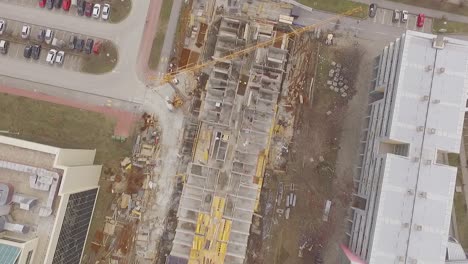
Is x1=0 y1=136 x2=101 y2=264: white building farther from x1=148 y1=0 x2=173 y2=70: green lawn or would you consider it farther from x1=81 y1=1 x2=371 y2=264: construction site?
x1=148 y1=0 x2=173 y2=70: green lawn

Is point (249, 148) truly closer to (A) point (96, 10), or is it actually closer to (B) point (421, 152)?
(B) point (421, 152)

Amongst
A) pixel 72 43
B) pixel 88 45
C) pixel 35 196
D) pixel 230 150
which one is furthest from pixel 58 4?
pixel 230 150

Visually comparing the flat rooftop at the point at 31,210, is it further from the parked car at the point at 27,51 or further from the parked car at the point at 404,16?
the parked car at the point at 404,16

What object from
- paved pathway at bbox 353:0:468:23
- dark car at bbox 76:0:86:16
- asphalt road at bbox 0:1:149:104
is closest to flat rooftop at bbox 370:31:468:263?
paved pathway at bbox 353:0:468:23

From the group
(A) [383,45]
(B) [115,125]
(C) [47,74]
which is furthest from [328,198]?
(C) [47,74]

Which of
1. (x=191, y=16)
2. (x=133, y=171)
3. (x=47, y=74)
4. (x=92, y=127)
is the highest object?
(x=191, y=16)

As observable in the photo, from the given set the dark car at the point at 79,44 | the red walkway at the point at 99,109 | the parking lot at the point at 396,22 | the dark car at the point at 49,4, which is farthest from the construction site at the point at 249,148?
the dark car at the point at 49,4

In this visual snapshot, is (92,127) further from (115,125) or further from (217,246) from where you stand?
(217,246)
